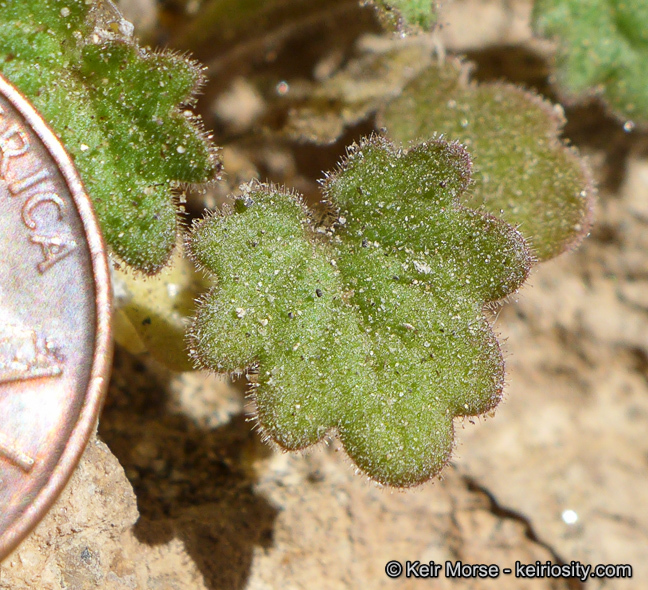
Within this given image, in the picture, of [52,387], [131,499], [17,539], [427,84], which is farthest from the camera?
[427,84]

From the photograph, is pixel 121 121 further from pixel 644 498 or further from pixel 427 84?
pixel 644 498

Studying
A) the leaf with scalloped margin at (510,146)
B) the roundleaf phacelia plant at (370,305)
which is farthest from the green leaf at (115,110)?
the leaf with scalloped margin at (510,146)

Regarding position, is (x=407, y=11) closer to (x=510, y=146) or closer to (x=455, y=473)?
(x=510, y=146)

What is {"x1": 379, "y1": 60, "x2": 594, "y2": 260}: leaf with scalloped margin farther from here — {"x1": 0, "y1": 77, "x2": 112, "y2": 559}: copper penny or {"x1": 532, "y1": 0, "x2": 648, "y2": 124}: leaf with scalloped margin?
{"x1": 0, "y1": 77, "x2": 112, "y2": 559}: copper penny

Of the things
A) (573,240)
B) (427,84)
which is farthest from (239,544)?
(427,84)

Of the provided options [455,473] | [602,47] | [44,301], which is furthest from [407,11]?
[455,473]

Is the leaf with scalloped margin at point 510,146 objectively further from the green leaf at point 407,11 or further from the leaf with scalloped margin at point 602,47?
the green leaf at point 407,11
